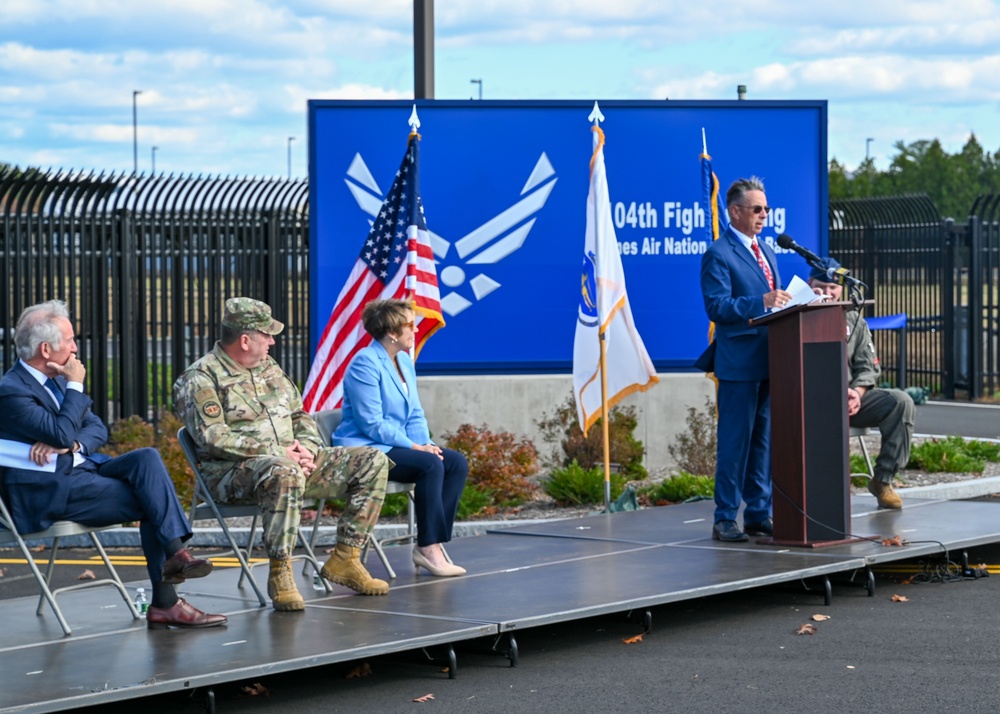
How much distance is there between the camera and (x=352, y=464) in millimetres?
7898

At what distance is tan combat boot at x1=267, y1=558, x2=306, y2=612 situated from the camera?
23.8 ft

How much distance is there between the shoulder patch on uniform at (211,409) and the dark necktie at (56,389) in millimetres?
736

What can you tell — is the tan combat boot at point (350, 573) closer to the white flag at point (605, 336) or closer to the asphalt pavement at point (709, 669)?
the asphalt pavement at point (709, 669)

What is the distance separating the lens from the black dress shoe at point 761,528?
31.1ft

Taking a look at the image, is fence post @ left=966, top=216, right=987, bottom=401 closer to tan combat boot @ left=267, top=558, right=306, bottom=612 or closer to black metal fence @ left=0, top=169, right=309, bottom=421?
black metal fence @ left=0, top=169, right=309, bottom=421

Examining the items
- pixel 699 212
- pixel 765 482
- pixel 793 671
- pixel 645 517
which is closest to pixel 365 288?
pixel 645 517

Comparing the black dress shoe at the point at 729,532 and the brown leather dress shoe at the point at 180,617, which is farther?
the black dress shoe at the point at 729,532

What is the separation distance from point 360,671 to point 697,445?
6.83 meters

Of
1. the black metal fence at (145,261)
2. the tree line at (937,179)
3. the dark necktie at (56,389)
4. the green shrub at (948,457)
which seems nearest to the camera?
the dark necktie at (56,389)

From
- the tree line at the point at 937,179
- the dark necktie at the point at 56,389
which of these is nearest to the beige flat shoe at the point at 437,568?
the dark necktie at the point at 56,389

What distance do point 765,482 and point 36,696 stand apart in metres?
5.08

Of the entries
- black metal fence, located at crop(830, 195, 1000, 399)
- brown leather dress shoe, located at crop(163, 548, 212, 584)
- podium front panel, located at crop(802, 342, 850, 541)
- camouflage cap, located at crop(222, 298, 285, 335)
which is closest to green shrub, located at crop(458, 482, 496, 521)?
podium front panel, located at crop(802, 342, 850, 541)

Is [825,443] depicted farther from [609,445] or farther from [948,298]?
[948,298]

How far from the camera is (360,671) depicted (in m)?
6.91
